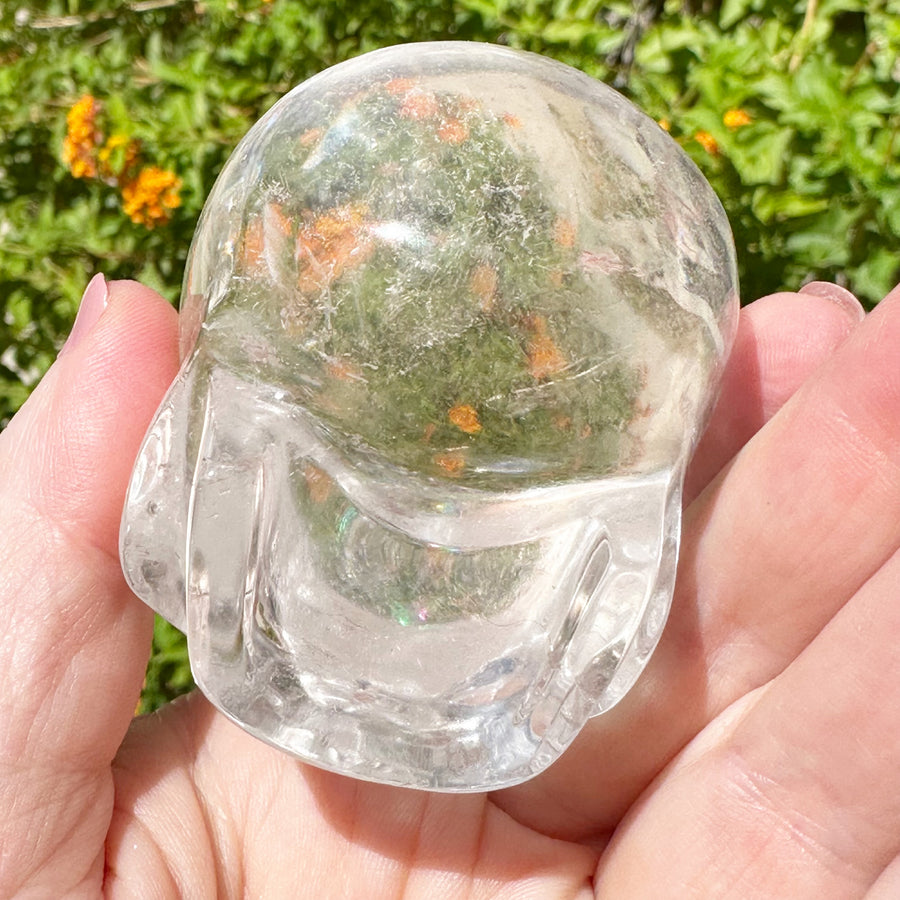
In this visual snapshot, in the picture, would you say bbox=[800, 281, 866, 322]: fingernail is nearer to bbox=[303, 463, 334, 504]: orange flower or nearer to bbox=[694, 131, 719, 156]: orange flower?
bbox=[694, 131, 719, 156]: orange flower

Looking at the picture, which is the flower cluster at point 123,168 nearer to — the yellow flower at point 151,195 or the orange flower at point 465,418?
the yellow flower at point 151,195

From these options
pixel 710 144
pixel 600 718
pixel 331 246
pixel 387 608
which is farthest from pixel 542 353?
pixel 710 144

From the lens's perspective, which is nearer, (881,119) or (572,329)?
(572,329)

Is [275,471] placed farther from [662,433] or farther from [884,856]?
[884,856]

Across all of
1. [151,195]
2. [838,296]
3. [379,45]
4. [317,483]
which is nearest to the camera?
[317,483]

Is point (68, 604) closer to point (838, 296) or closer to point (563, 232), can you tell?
point (563, 232)

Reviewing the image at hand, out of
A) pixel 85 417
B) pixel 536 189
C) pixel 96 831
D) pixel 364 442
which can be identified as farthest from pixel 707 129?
pixel 96 831

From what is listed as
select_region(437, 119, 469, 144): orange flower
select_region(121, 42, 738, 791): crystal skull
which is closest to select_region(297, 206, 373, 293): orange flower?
select_region(121, 42, 738, 791): crystal skull

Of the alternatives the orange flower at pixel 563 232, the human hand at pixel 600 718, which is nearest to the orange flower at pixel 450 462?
the orange flower at pixel 563 232
